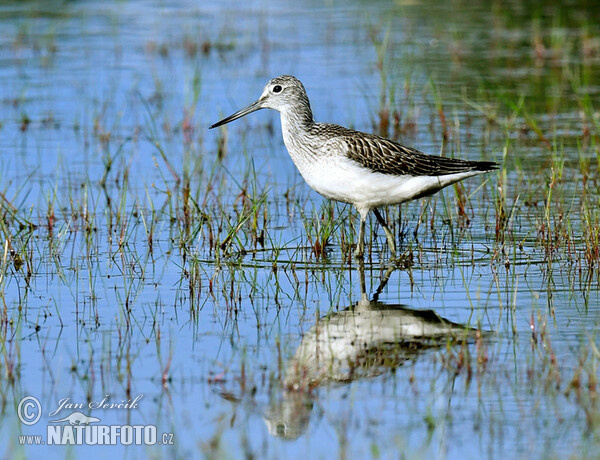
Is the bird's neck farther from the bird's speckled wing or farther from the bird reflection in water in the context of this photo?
the bird reflection in water

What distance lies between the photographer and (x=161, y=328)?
6895 mm

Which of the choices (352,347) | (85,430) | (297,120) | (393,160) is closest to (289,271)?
(393,160)

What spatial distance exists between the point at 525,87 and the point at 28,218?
294 inches

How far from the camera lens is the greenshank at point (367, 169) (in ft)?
28.1

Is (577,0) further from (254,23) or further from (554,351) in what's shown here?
(554,351)

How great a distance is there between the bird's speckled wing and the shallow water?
1.28 feet

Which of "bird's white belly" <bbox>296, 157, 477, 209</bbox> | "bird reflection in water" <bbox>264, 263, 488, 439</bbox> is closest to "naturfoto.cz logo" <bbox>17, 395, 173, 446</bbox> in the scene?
"bird reflection in water" <bbox>264, 263, 488, 439</bbox>

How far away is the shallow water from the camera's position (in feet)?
17.9

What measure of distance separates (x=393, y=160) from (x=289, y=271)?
127cm

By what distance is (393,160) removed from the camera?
8.73 metres

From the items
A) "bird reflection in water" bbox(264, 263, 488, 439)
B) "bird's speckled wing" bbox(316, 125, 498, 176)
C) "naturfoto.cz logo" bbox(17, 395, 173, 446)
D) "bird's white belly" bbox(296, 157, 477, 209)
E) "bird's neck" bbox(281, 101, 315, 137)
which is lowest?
"naturfoto.cz logo" bbox(17, 395, 173, 446)

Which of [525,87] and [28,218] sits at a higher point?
[525,87]

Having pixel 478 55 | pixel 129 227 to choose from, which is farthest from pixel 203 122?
pixel 478 55

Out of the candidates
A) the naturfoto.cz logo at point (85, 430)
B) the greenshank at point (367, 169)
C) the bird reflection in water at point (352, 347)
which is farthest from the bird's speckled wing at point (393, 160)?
the naturfoto.cz logo at point (85, 430)
